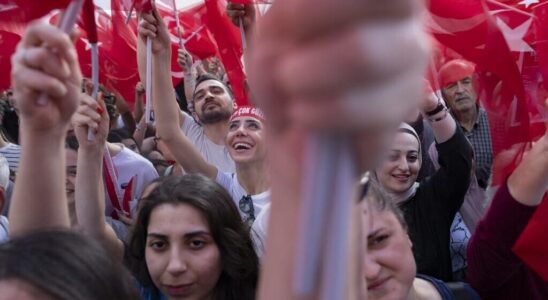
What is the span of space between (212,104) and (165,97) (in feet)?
4.08

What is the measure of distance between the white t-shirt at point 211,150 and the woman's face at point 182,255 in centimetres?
183

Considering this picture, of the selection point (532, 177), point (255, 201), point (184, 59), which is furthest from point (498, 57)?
point (184, 59)

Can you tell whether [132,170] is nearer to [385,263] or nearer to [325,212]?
[385,263]

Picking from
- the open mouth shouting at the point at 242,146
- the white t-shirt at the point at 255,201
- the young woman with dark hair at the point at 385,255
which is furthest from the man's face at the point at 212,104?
the young woman with dark hair at the point at 385,255

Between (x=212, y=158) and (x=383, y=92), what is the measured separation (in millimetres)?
3424

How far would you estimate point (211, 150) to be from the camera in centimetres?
405

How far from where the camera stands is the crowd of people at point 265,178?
0.62 meters

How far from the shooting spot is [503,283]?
6.89 feet

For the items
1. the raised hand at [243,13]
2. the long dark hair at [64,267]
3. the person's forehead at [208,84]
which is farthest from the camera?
the person's forehead at [208,84]

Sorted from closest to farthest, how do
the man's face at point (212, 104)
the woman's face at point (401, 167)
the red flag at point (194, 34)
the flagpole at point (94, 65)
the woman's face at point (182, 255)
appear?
the flagpole at point (94, 65), the woman's face at point (182, 255), the woman's face at point (401, 167), the man's face at point (212, 104), the red flag at point (194, 34)

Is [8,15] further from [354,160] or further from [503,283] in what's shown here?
[503,283]

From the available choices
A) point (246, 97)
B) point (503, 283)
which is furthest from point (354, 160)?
point (246, 97)

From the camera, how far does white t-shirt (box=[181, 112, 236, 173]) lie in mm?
3961

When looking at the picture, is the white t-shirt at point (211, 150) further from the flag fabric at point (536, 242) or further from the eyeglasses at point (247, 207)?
the flag fabric at point (536, 242)
